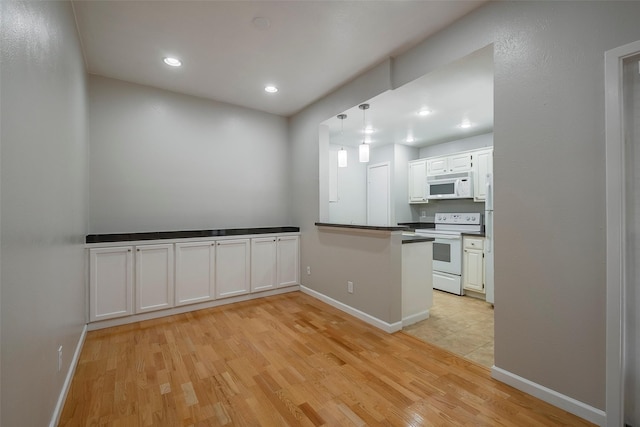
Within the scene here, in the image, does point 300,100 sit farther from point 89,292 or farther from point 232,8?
point 89,292

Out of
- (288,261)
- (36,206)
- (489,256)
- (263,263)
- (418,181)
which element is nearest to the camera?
(36,206)

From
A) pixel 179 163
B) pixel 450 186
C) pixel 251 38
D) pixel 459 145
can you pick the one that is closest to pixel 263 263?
pixel 179 163

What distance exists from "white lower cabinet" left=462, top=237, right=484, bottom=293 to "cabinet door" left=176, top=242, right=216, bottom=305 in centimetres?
350

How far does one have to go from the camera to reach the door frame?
1477 millimetres

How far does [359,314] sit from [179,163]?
2946 millimetres

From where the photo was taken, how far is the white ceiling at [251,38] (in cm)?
212

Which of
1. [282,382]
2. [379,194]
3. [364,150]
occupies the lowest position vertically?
[282,382]

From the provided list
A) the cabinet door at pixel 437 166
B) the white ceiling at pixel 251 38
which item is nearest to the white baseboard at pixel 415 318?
the white ceiling at pixel 251 38

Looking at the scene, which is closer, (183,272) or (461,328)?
(461,328)

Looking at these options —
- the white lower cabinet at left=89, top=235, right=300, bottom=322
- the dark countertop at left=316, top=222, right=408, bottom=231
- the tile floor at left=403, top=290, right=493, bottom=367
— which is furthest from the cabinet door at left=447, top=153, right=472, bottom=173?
the white lower cabinet at left=89, top=235, right=300, bottom=322

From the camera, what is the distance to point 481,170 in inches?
172

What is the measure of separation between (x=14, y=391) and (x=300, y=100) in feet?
12.2

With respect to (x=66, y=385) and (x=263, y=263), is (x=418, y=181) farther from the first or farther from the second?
(x=66, y=385)

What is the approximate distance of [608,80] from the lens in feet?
4.96
